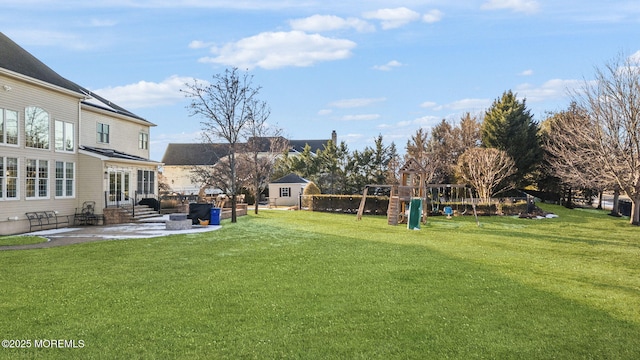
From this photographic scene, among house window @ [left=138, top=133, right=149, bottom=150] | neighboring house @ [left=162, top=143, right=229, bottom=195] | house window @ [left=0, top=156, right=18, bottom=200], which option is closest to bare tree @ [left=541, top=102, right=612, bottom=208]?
house window @ [left=138, top=133, right=149, bottom=150]

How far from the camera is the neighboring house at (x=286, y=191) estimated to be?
43875mm

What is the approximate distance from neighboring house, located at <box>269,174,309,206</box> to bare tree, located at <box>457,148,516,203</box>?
Answer: 15534mm

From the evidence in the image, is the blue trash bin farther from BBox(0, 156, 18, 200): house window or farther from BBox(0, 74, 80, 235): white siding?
BBox(0, 156, 18, 200): house window

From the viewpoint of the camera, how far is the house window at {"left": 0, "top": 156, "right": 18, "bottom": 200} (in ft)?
59.5

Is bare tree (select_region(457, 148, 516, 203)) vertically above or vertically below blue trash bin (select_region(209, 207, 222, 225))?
above

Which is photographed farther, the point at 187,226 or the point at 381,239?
the point at 187,226

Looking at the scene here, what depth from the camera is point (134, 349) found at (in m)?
5.63

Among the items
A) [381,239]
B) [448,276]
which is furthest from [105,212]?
[448,276]

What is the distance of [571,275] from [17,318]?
443 inches

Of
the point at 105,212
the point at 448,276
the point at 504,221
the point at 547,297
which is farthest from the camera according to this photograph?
the point at 504,221

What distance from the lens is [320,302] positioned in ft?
25.0

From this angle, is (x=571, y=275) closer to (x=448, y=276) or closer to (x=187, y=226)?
(x=448, y=276)

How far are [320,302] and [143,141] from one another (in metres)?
26.4

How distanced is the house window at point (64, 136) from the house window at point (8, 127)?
2341 millimetres
